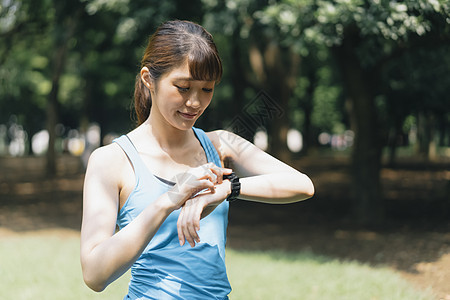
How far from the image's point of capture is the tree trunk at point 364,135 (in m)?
10.3

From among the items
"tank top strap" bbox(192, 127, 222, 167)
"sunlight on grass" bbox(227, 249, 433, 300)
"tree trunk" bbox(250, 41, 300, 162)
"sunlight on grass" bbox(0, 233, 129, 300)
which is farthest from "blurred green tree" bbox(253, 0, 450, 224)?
"tree trunk" bbox(250, 41, 300, 162)

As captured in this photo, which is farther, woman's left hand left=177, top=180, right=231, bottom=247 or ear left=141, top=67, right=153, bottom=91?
ear left=141, top=67, right=153, bottom=91

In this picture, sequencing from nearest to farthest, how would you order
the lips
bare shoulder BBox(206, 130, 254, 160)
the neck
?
the lips
the neck
bare shoulder BBox(206, 130, 254, 160)

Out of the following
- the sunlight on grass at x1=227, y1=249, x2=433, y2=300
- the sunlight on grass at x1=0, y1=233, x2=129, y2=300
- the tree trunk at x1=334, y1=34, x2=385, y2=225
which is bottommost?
the sunlight on grass at x1=227, y1=249, x2=433, y2=300

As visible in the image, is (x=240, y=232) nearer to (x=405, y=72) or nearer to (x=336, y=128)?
(x=405, y=72)

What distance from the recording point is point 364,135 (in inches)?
410

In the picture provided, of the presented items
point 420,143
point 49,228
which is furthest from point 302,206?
point 420,143

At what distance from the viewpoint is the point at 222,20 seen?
8352 mm

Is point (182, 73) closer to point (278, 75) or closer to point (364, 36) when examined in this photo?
point (364, 36)

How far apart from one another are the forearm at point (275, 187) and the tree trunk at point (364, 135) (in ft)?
28.8

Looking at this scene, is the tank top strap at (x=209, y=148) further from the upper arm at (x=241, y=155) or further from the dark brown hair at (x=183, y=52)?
the dark brown hair at (x=183, y=52)

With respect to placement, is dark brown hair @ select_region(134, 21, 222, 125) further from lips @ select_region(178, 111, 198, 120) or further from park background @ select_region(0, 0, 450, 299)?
park background @ select_region(0, 0, 450, 299)

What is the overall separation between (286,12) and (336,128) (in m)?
36.8

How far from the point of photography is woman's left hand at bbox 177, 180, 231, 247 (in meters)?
1.57
